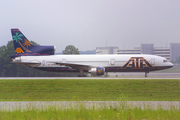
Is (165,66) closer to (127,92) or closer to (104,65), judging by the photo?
(104,65)

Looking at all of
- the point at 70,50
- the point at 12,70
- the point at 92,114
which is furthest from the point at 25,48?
the point at 70,50

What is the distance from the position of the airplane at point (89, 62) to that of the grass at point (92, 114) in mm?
24048

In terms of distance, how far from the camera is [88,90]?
922 inches

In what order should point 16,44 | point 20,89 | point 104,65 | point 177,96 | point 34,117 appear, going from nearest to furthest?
1. point 34,117
2. point 177,96
3. point 20,89
4. point 104,65
5. point 16,44

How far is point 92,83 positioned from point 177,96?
8.40 meters

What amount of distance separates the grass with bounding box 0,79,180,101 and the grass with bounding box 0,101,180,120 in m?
8.48

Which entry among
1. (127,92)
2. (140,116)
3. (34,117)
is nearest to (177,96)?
(127,92)

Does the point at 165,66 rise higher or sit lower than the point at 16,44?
lower

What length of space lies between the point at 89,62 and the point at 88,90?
1539 cm

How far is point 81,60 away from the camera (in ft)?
127

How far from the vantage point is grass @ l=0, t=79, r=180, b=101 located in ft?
70.6

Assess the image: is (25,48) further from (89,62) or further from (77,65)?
(89,62)

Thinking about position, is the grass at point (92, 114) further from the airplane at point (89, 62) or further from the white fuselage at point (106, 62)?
the white fuselage at point (106, 62)

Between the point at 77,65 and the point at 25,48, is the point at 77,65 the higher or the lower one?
the lower one
